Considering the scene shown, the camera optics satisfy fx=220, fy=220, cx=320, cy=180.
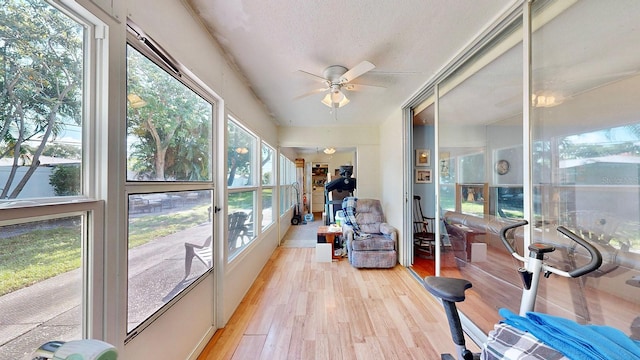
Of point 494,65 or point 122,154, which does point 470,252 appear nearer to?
point 494,65

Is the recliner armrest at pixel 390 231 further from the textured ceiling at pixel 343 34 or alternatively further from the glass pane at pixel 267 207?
the textured ceiling at pixel 343 34

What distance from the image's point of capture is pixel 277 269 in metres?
3.38

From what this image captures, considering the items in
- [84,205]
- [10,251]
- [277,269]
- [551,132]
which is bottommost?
[277,269]

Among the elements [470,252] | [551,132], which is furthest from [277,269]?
[551,132]

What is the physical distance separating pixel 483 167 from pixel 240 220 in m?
2.62

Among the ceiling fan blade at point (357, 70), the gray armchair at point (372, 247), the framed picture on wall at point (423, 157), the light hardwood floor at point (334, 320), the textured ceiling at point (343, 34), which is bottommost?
the light hardwood floor at point (334, 320)

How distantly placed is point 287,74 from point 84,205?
203 cm

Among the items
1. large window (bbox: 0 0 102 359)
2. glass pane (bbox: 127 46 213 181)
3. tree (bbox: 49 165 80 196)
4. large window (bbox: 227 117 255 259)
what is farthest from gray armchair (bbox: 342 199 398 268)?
tree (bbox: 49 165 80 196)

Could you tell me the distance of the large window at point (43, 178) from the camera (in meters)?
0.68

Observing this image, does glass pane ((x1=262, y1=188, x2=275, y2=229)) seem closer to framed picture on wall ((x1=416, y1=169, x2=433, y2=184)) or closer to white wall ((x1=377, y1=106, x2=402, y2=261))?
white wall ((x1=377, y1=106, x2=402, y2=261))

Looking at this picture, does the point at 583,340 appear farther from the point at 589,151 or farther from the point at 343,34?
the point at 343,34

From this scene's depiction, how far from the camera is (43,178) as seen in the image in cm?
78

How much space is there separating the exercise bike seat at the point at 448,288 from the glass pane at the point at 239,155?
6.46 feet

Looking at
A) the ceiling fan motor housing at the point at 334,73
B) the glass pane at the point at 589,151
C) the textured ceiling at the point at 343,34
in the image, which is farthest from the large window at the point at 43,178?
the glass pane at the point at 589,151
